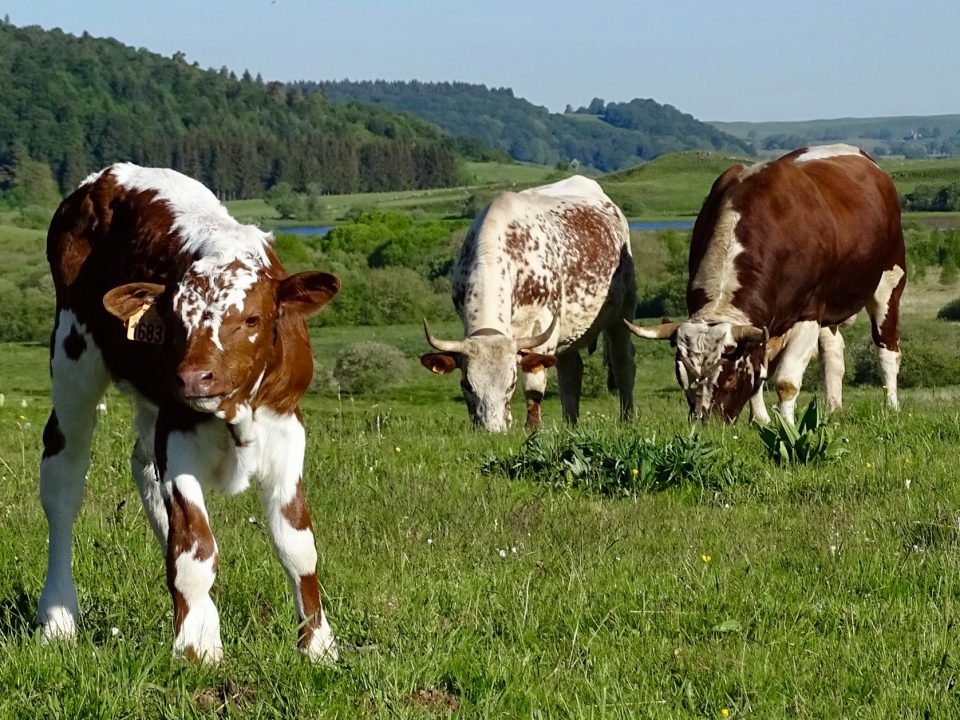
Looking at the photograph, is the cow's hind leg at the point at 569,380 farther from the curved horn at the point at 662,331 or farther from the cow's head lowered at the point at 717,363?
the cow's head lowered at the point at 717,363

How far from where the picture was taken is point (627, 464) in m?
8.91

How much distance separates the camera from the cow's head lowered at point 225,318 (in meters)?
5.00

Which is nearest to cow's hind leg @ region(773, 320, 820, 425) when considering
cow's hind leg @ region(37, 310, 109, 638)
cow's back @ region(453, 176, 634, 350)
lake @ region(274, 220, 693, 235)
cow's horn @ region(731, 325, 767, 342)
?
cow's horn @ region(731, 325, 767, 342)

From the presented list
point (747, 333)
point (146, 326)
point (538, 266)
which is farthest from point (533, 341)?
point (146, 326)

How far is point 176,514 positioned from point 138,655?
564 millimetres

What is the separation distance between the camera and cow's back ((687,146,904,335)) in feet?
43.2

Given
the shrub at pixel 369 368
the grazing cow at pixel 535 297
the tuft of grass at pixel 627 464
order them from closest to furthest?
the tuft of grass at pixel 627 464 < the grazing cow at pixel 535 297 < the shrub at pixel 369 368

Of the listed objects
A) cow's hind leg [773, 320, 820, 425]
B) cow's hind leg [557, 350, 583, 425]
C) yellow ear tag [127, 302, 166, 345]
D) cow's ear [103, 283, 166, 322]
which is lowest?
cow's hind leg [557, 350, 583, 425]

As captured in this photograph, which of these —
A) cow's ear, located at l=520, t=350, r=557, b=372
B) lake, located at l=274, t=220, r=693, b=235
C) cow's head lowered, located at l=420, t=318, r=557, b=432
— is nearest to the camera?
cow's head lowered, located at l=420, t=318, r=557, b=432

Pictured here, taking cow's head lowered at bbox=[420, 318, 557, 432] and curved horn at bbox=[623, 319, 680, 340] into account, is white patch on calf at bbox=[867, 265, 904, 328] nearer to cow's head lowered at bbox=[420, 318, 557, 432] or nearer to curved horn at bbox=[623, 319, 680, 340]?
curved horn at bbox=[623, 319, 680, 340]

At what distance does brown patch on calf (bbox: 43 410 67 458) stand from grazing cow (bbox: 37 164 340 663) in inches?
3.3

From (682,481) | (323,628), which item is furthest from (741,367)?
(323,628)

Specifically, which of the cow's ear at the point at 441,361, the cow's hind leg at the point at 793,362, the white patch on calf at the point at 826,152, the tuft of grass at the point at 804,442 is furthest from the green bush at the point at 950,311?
the tuft of grass at the point at 804,442

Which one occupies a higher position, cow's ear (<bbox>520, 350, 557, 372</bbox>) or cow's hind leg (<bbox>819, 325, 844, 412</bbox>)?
cow's ear (<bbox>520, 350, 557, 372</bbox>)
